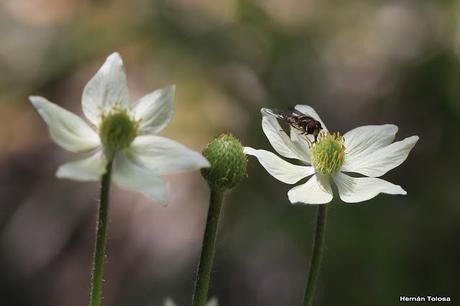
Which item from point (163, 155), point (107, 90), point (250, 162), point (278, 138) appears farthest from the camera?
point (250, 162)

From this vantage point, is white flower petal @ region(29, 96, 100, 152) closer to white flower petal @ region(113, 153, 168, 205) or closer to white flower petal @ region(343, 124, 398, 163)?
white flower petal @ region(113, 153, 168, 205)

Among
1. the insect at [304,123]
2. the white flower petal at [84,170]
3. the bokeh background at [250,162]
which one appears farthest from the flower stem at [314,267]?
the bokeh background at [250,162]

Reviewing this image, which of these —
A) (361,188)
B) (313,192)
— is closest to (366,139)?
(361,188)

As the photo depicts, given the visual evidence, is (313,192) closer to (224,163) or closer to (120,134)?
(224,163)

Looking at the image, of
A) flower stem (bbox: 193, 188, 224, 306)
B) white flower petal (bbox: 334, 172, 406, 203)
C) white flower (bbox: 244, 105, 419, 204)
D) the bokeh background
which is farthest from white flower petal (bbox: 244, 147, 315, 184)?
the bokeh background

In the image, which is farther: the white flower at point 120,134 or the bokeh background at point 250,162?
the bokeh background at point 250,162

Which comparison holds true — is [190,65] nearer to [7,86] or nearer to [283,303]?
[7,86]

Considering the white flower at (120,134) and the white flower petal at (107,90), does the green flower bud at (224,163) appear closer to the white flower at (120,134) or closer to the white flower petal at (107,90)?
the white flower at (120,134)
